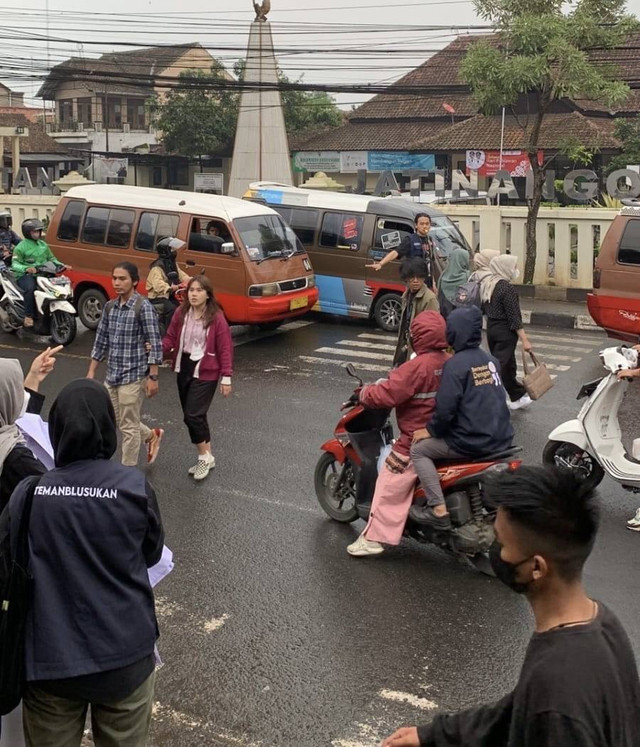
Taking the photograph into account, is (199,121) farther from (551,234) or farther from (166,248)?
(166,248)

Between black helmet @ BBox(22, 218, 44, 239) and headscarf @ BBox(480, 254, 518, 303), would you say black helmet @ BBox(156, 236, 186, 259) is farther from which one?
headscarf @ BBox(480, 254, 518, 303)

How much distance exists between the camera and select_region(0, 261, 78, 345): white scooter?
14078 mm

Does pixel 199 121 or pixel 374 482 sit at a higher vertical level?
pixel 199 121

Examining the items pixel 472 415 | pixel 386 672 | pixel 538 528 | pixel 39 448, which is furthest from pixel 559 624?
pixel 472 415

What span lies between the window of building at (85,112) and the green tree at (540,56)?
53.2m

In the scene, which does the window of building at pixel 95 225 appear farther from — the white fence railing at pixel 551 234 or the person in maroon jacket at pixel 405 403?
the person in maroon jacket at pixel 405 403

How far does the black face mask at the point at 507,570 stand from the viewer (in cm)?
238

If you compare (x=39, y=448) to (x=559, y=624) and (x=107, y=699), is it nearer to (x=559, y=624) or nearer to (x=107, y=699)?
(x=107, y=699)

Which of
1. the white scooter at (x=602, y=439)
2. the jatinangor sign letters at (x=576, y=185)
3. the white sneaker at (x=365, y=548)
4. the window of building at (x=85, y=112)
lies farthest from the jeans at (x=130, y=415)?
the window of building at (x=85, y=112)

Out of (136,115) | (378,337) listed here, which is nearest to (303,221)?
(378,337)

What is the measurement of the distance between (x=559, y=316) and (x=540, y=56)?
4610mm

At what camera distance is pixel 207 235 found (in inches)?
566

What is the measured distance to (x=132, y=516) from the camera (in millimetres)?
3309

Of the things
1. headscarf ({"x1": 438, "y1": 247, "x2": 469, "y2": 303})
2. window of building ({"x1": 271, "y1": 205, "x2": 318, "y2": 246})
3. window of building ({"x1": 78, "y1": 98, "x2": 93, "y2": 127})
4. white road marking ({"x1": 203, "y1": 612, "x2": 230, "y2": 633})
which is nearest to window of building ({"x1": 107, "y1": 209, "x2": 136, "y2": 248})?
window of building ({"x1": 271, "y1": 205, "x2": 318, "y2": 246})
